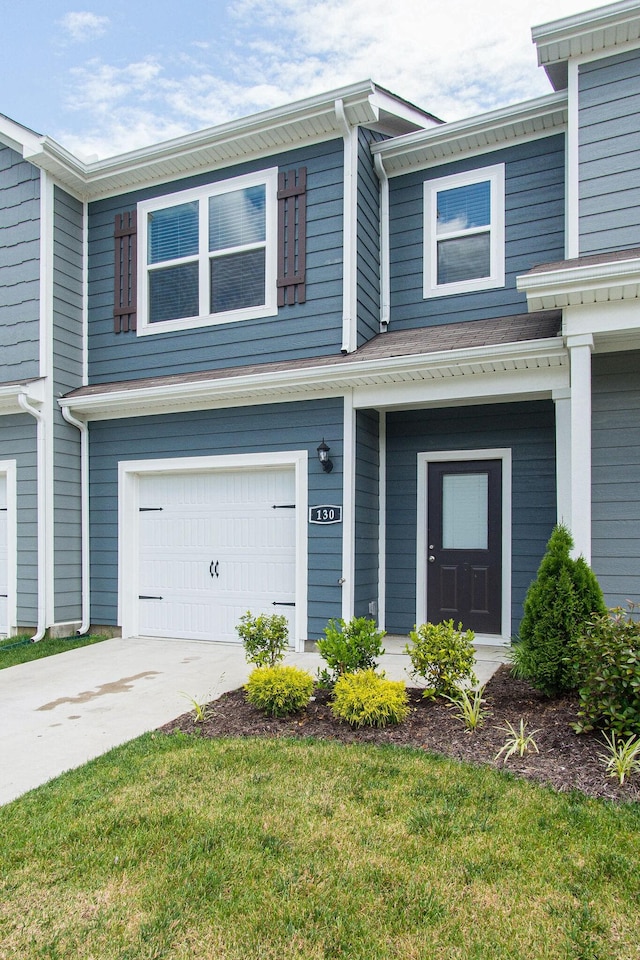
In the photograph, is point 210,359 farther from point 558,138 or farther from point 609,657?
point 609,657

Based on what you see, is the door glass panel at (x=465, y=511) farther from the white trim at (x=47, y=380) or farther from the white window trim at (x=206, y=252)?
the white trim at (x=47, y=380)

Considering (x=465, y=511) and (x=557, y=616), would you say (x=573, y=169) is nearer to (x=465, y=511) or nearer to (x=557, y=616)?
(x=465, y=511)

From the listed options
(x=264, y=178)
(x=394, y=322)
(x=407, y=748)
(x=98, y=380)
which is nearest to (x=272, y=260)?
(x=264, y=178)

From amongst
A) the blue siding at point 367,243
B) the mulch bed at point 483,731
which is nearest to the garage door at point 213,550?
the blue siding at point 367,243

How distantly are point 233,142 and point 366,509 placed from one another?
409 centimetres

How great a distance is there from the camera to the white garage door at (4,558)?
7.80m

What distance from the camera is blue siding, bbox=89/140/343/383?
22.5 ft

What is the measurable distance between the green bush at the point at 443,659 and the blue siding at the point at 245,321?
3334mm

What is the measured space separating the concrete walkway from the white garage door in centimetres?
136

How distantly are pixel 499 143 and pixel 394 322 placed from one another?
2061mm

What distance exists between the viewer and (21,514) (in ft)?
25.2

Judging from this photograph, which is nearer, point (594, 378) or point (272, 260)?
point (594, 378)

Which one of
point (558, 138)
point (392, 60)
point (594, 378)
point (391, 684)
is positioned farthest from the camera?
point (392, 60)

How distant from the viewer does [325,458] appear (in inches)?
261
